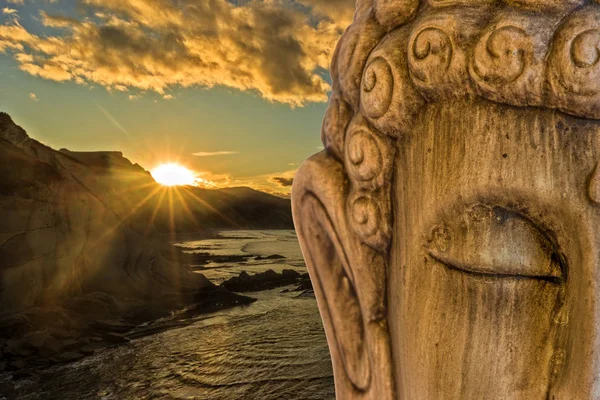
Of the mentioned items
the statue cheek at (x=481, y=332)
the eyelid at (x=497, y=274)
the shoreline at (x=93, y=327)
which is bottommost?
the shoreline at (x=93, y=327)

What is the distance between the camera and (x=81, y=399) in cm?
654

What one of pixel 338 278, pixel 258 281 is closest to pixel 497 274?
pixel 338 278

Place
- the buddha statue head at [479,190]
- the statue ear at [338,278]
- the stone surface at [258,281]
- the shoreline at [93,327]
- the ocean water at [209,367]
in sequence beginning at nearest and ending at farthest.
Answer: the buddha statue head at [479,190] → the statue ear at [338,278] → the ocean water at [209,367] → the shoreline at [93,327] → the stone surface at [258,281]

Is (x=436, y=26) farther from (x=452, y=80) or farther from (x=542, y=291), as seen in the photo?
(x=542, y=291)

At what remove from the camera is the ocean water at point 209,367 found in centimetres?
689

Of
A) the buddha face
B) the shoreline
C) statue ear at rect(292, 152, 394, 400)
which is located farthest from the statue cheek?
the shoreline

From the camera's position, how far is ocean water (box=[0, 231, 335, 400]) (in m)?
6.89

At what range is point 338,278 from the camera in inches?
58.1

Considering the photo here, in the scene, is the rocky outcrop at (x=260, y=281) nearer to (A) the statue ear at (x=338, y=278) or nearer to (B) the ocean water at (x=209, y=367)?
(B) the ocean water at (x=209, y=367)

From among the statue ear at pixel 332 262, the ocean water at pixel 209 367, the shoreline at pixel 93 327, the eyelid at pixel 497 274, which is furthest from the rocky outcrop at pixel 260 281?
the eyelid at pixel 497 274

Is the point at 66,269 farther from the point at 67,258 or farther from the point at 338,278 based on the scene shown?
the point at 338,278

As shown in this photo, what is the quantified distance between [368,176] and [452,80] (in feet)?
1.04

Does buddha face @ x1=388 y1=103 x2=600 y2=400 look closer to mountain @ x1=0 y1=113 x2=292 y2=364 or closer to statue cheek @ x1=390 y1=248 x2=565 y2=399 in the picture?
statue cheek @ x1=390 y1=248 x2=565 y2=399

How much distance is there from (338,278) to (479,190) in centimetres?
56
